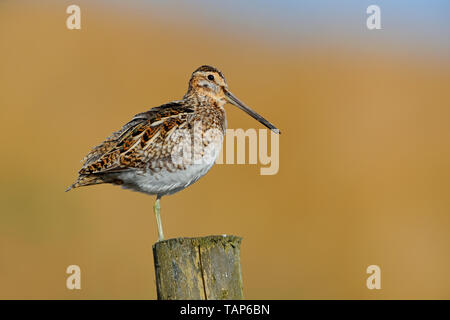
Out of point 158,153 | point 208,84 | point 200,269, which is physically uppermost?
point 208,84

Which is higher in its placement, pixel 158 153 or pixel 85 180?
pixel 158 153

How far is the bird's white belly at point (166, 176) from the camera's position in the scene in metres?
5.61

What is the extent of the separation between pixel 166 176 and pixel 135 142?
357mm

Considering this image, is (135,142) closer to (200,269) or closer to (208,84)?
(208,84)

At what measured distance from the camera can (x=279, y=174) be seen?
42.5ft

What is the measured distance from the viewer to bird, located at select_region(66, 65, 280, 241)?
5559mm

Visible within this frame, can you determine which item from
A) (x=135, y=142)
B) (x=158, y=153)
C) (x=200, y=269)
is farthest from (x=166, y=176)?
(x=200, y=269)

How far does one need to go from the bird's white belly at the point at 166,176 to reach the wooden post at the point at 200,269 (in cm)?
131

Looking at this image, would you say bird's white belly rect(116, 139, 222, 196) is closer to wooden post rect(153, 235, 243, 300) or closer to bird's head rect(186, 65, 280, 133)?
bird's head rect(186, 65, 280, 133)

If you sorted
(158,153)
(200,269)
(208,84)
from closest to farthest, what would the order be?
1. (200,269)
2. (158,153)
3. (208,84)

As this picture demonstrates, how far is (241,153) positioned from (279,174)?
704 centimetres

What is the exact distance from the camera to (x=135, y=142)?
18.3 feet

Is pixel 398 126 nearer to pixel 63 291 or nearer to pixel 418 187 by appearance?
pixel 418 187

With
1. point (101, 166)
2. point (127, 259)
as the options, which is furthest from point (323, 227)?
point (101, 166)
